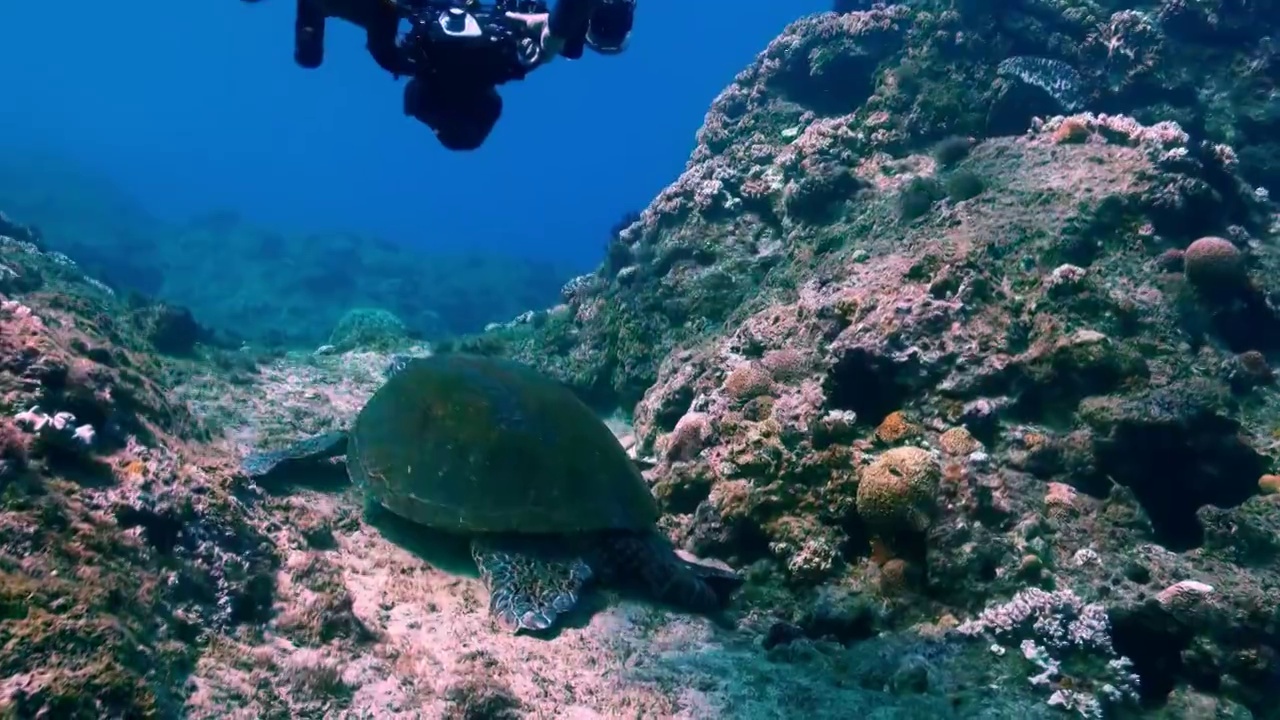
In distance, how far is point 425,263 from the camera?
39531 millimetres

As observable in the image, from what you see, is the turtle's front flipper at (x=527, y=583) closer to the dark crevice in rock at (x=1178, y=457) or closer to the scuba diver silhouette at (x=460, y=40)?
the scuba diver silhouette at (x=460, y=40)

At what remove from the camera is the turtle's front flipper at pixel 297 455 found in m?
6.37

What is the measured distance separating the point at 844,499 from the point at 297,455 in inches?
199

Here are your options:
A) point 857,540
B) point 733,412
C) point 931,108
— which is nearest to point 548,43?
point 733,412

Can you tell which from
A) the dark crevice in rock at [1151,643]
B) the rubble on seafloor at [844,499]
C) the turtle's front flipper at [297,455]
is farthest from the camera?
the turtle's front flipper at [297,455]

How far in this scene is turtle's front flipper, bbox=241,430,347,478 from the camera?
6366 millimetres

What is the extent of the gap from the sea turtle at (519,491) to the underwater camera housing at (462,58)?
89.6 inches

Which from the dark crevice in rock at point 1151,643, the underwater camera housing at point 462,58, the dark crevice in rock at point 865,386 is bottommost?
the dark crevice in rock at point 1151,643

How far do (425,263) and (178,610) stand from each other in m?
37.3

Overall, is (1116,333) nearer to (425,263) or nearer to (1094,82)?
(1094,82)

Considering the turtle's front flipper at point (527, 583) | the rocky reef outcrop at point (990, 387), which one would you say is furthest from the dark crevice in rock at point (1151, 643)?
the turtle's front flipper at point (527, 583)

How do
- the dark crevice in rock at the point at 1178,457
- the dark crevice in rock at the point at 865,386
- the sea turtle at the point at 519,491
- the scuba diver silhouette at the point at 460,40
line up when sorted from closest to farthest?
the scuba diver silhouette at the point at 460,40 → the sea turtle at the point at 519,491 → the dark crevice in rock at the point at 1178,457 → the dark crevice in rock at the point at 865,386

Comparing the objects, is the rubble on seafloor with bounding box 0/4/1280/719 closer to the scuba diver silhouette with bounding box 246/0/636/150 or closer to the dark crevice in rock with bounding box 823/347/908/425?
the dark crevice in rock with bounding box 823/347/908/425

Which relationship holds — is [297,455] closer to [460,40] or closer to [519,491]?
[519,491]
